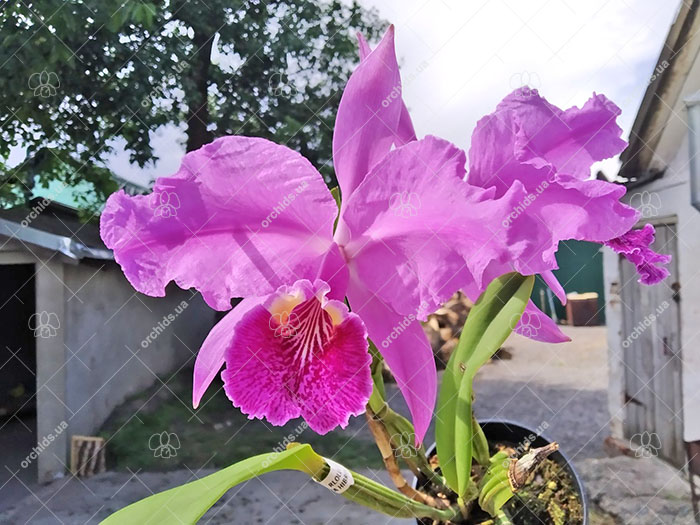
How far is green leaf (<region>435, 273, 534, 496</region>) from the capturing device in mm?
460

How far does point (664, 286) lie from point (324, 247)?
7.10 feet

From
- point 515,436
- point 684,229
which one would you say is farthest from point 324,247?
point 684,229

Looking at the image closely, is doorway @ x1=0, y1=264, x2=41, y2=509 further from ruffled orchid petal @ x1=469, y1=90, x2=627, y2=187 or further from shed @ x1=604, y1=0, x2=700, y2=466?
ruffled orchid petal @ x1=469, y1=90, x2=627, y2=187

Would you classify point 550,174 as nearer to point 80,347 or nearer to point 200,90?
point 80,347

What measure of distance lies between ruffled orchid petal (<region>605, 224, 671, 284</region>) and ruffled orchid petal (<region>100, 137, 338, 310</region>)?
257 mm

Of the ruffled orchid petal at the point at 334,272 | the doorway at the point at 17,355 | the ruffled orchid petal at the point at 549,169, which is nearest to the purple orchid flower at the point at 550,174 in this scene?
the ruffled orchid petal at the point at 549,169

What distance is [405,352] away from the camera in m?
0.47

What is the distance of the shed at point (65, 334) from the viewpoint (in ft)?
8.04

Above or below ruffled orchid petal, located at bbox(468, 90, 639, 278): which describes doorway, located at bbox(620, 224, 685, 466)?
below

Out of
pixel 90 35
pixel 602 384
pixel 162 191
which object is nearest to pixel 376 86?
pixel 162 191

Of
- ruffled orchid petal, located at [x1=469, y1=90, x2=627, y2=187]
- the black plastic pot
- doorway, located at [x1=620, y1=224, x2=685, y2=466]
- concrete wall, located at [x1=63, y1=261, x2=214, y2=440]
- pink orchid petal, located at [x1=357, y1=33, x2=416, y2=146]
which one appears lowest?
doorway, located at [x1=620, y1=224, x2=685, y2=466]

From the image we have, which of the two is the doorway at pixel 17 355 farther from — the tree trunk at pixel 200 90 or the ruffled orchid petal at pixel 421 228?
the ruffled orchid petal at pixel 421 228

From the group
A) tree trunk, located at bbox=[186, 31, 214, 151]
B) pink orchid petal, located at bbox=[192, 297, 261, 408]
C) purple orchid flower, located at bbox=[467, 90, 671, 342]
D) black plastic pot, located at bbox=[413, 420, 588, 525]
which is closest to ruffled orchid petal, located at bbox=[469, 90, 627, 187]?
purple orchid flower, located at bbox=[467, 90, 671, 342]

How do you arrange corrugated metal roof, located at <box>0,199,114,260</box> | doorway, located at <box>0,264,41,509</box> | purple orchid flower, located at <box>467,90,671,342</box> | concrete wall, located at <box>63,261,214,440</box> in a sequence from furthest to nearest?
1. doorway, located at <box>0,264,41,509</box>
2. concrete wall, located at <box>63,261,214,440</box>
3. corrugated metal roof, located at <box>0,199,114,260</box>
4. purple orchid flower, located at <box>467,90,671,342</box>
